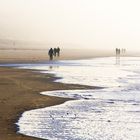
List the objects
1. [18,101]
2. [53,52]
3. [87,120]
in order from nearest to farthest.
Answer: [87,120]
[18,101]
[53,52]

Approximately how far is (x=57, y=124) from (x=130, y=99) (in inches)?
255

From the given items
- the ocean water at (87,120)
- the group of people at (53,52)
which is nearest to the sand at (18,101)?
the ocean water at (87,120)

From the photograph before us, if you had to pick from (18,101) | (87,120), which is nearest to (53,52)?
(18,101)

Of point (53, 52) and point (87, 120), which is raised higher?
point (53, 52)

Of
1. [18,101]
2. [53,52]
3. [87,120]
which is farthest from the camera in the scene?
[53,52]

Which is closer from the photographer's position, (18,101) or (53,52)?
(18,101)

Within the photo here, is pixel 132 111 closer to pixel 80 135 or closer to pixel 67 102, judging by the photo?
pixel 67 102

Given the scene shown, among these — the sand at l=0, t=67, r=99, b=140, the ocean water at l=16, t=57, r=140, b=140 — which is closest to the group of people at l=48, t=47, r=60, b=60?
the sand at l=0, t=67, r=99, b=140

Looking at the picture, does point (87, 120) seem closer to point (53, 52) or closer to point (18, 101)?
point (18, 101)

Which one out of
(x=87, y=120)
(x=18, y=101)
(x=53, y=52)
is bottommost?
(x=87, y=120)

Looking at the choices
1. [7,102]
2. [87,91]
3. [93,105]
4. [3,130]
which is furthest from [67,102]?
[3,130]

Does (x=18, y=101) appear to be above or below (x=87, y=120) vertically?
above

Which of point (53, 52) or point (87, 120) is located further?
point (53, 52)

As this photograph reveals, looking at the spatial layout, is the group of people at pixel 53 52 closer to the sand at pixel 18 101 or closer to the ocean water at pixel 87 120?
the sand at pixel 18 101
